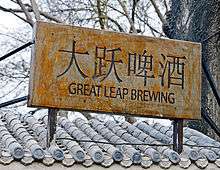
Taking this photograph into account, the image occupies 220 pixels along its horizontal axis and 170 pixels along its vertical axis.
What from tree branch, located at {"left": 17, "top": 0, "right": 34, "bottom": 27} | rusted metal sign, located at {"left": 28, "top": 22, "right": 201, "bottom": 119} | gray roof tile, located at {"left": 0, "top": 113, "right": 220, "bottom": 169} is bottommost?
gray roof tile, located at {"left": 0, "top": 113, "right": 220, "bottom": 169}

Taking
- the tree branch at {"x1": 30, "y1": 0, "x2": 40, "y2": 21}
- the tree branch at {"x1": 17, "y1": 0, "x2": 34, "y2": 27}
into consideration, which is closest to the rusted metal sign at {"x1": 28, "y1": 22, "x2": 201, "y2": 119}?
the tree branch at {"x1": 30, "y1": 0, "x2": 40, "y2": 21}

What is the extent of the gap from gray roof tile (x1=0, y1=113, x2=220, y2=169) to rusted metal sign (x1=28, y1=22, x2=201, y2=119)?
43 centimetres

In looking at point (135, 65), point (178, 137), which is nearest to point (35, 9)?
point (135, 65)

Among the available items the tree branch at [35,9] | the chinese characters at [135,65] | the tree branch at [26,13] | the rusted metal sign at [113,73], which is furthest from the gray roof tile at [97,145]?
the tree branch at [26,13]

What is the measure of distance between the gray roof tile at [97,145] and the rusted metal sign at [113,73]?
17.1 inches

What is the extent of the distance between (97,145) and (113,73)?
832 mm

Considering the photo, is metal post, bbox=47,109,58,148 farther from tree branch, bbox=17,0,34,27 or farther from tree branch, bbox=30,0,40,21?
tree branch, bbox=17,0,34,27

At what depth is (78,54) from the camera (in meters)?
6.57

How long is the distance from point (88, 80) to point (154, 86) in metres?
0.80

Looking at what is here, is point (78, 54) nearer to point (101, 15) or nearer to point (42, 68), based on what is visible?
point (42, 68)

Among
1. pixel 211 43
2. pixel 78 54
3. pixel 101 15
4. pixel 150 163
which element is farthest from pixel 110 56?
pixel 101 15

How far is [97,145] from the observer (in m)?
6.65

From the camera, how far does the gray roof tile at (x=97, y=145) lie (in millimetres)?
5965

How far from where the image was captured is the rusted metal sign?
6.43 metres
